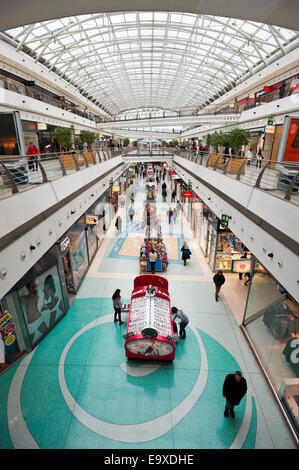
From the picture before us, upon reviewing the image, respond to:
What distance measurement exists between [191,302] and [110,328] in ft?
11.1

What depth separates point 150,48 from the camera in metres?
31.0

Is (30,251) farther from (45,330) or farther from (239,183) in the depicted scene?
(239,183)

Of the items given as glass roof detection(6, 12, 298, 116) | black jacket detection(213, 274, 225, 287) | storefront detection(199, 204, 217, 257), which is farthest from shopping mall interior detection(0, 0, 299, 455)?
glass roof detection(6, 12, 298, 116)

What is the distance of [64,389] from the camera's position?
5863mm

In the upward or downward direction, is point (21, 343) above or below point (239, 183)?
below

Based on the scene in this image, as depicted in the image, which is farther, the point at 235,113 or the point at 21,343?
the point at 235,113

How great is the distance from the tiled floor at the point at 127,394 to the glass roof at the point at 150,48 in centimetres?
2156

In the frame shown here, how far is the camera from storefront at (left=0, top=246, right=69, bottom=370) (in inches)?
247

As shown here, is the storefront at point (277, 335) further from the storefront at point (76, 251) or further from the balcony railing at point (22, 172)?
the storefront at point (76, 251)

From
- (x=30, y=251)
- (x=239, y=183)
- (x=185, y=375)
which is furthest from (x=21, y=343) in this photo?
(x=239, y=183)

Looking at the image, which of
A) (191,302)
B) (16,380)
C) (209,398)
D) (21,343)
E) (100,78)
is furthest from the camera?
(100,78)

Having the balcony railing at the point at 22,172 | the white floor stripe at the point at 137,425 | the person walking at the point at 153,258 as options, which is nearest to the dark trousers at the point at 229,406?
the white floor stripe at the point at 137,425

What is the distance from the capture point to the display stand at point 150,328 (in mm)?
6242

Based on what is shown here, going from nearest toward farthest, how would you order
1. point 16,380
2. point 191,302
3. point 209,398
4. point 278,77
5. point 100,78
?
point 209,398 < point 16,380 < point 191,302 < point 278,77 < point 100,78
